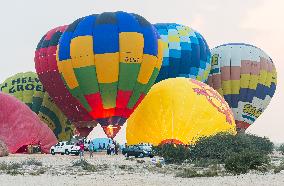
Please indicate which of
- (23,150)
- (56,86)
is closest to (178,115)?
(56,86)

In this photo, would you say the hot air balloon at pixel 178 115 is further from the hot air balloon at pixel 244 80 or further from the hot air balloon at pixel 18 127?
the hot air balloon at pixel 244 80

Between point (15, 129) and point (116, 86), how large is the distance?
7927 millimetres

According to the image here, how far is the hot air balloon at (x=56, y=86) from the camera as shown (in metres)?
36.5

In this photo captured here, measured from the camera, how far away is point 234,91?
46.2 metres

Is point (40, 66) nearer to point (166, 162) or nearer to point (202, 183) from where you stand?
point (166, 162)

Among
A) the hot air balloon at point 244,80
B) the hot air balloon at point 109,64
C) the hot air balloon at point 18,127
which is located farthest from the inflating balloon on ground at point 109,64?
the hot air balloon at point 244,80

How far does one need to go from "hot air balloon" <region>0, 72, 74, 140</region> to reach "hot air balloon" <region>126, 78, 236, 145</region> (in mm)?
13208

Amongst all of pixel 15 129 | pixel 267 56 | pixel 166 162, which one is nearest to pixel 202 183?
pixel 166 162

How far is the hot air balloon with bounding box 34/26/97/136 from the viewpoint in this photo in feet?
120

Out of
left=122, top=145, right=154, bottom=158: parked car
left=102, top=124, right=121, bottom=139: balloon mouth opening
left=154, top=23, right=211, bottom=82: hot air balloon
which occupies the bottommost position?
left=122, top=145, right=154, bottom=158: parked car

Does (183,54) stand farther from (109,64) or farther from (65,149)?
(65,149)

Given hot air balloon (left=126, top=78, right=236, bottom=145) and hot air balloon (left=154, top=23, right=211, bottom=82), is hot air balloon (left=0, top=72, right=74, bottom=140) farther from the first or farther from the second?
hot air balloon (left=126, top=78, right=236, bottom=145)

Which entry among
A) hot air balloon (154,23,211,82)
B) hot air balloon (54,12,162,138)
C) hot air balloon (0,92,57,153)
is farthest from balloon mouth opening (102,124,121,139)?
hot air balloon (154,23,211,82)

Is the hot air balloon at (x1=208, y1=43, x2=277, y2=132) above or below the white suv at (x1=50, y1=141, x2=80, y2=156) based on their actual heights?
above
